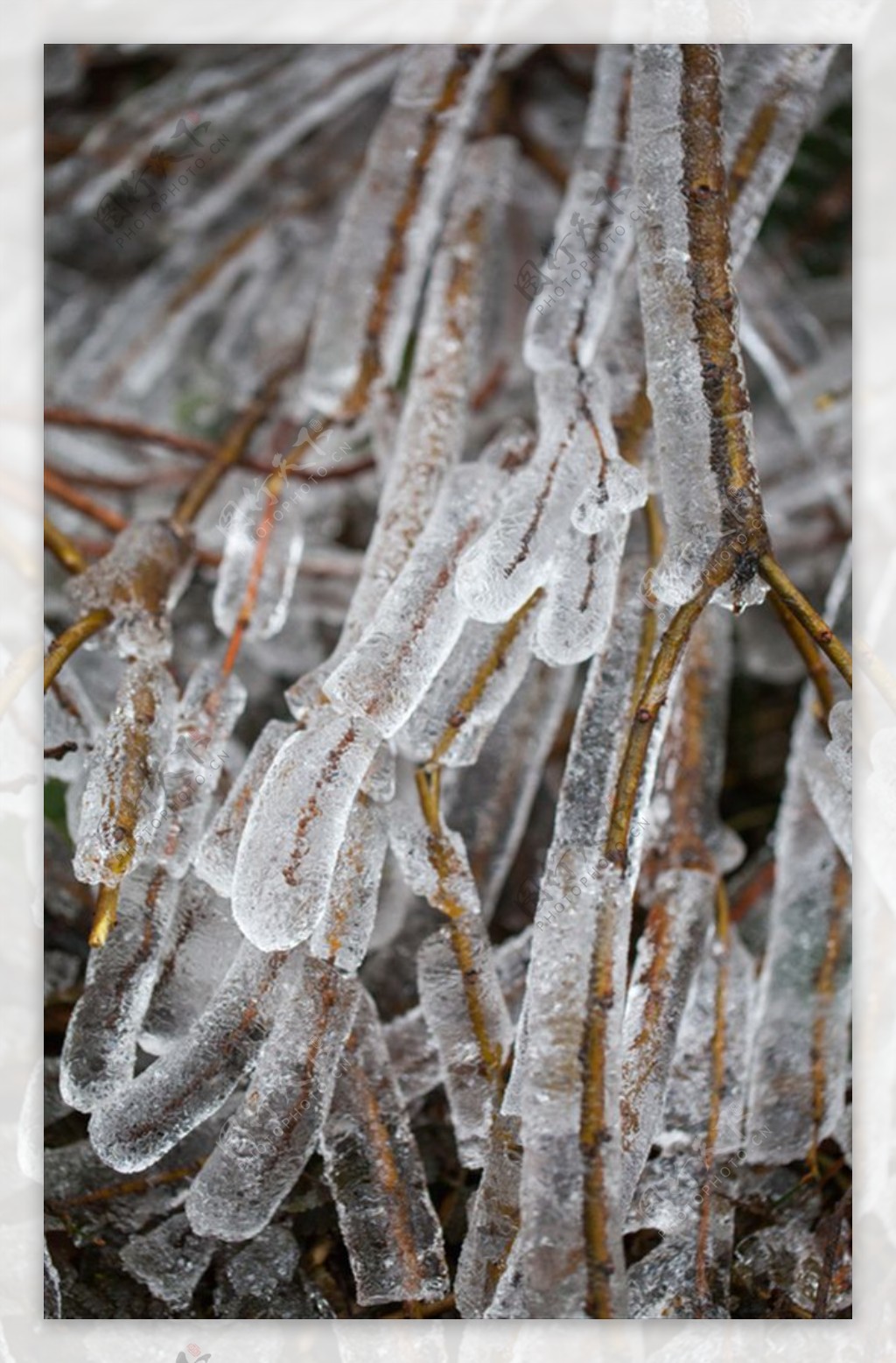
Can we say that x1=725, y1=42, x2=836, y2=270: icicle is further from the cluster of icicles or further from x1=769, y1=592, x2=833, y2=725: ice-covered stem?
x1=769, y1=592, x2=833, y2=725: ice-covered stem

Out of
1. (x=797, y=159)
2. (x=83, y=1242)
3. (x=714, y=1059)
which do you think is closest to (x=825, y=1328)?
(x=714, y=1059)

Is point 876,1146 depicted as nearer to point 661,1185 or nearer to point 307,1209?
point 661,1185

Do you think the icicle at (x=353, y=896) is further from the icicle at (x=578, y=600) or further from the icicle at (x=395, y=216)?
the icicle at (x=395, y=216)

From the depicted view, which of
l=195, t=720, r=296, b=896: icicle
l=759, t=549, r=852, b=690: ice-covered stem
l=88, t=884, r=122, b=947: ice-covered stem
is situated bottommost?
l=88, t=884, r=122, b=947: ice-covered stem

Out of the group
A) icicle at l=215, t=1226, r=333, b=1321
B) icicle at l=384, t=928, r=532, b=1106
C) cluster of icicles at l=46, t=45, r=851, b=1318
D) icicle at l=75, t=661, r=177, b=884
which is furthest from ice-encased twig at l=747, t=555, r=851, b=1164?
icicle at l=75, t=661, r=177, b=884

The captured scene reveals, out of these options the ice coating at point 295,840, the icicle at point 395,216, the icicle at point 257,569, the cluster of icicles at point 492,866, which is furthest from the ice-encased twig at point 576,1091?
the icicle at point 395,216

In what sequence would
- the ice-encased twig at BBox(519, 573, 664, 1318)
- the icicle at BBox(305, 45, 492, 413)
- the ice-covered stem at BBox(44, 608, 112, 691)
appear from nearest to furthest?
the ice-encased twig at BBox(519, 573, 664, 1318) → the ice-covered stem at BBox(44, 608, 112, 691) → the icicle at BBox(305, 45, 492, 413)
